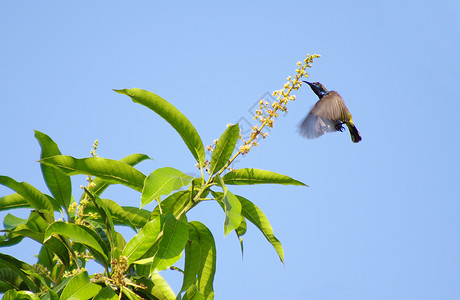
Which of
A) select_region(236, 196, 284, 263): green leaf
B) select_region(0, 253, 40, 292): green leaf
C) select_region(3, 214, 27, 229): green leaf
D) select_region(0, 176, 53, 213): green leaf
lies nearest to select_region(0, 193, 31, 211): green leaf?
select_region(3, 214, 27, 229): green leaf

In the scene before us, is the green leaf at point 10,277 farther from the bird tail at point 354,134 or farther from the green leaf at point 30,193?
the bird tail at point 354,134

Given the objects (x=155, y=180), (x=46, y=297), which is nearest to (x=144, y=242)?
(x=155, y=180)

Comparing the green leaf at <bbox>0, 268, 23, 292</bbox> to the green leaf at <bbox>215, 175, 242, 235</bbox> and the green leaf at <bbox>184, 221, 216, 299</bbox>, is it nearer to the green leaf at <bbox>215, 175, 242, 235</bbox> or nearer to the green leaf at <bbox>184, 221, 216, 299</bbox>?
the green leaf at <bbox>184, 221, 216, 299</bbox>

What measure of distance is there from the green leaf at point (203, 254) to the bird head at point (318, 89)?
232cm

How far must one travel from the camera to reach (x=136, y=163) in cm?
338

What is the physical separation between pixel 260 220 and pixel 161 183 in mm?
643

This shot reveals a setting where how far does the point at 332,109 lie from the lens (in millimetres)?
3930

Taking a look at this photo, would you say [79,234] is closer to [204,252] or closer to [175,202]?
[175,202]

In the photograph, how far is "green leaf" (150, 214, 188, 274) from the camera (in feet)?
7.84

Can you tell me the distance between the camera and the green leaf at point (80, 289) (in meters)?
2.33

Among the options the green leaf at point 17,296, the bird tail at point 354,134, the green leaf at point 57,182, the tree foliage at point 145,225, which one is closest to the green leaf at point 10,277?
the tree foliage at point 145,225

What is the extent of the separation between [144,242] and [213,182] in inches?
19.0

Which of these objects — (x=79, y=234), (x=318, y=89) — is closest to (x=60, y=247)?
(x=79, y=234)

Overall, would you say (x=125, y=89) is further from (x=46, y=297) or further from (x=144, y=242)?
(x=46, y=297)
